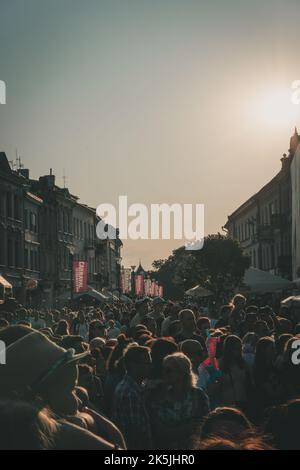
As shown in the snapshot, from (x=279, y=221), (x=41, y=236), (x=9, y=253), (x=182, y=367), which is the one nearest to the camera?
(x=182, y=367)

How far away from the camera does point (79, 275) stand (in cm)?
4606

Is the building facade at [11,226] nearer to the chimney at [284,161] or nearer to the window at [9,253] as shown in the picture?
the window at [9,253]

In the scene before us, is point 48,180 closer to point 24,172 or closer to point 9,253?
point 24,172

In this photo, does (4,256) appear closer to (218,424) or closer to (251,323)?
(251,323)

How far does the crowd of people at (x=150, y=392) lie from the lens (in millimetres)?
3691

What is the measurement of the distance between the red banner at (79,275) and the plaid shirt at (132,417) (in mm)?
38398

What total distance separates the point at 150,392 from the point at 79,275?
3900cm

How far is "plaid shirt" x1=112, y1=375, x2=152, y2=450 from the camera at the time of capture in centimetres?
670

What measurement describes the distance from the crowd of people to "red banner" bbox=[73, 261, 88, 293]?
101ft

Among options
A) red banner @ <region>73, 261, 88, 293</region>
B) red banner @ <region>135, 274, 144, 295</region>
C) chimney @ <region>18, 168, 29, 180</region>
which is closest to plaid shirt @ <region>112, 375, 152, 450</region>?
red banner @ <region>73, 261, 88, 293</region>

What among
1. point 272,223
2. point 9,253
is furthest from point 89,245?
point 9,253

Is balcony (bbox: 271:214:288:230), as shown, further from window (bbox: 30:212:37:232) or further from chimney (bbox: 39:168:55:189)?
chimney (bbox: 39:168:55:189)

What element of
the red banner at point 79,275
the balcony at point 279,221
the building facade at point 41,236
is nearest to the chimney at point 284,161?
the balcony at point 279,221

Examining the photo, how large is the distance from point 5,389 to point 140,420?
292cm
